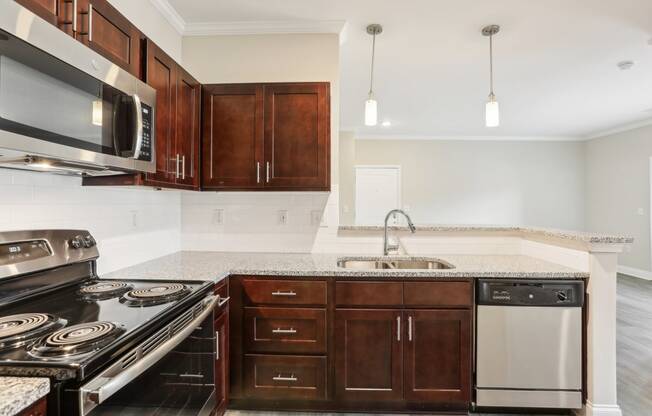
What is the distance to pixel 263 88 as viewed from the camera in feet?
7.66

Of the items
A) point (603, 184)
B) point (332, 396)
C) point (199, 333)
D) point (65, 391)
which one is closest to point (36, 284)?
point (199, 333)

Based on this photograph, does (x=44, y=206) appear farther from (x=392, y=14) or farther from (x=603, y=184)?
(x=603, y=184)

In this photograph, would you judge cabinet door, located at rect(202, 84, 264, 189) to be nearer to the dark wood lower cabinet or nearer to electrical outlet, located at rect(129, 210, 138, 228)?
electrical outlet, located at rect(129, 210, 138, 228)

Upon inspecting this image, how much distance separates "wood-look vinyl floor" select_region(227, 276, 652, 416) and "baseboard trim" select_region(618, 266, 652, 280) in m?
0.93

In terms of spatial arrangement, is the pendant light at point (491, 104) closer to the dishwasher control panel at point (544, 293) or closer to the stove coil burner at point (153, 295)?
the dishwasher control panel at point (544, 293)

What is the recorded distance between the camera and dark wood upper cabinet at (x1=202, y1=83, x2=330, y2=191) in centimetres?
234

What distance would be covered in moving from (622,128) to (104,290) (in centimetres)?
773

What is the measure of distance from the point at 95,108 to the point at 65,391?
37.1 inches

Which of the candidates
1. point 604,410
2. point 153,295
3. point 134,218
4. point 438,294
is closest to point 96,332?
point 153,295

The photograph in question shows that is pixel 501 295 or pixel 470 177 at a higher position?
pixel 470 177

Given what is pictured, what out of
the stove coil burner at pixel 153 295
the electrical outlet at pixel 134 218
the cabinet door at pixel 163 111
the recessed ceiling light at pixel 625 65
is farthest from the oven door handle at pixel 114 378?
the recessed ceiling light at pixel 625 65

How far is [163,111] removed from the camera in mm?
1854

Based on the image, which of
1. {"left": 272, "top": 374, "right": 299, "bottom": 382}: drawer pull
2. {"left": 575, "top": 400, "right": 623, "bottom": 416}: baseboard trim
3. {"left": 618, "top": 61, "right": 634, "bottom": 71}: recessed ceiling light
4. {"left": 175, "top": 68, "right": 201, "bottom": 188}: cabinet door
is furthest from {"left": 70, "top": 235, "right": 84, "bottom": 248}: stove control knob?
{"left": 618, "top": 61, "right": 634, "bottom": 71}: recessed ceiling light

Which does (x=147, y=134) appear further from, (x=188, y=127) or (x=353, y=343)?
(x=353, y=343)
